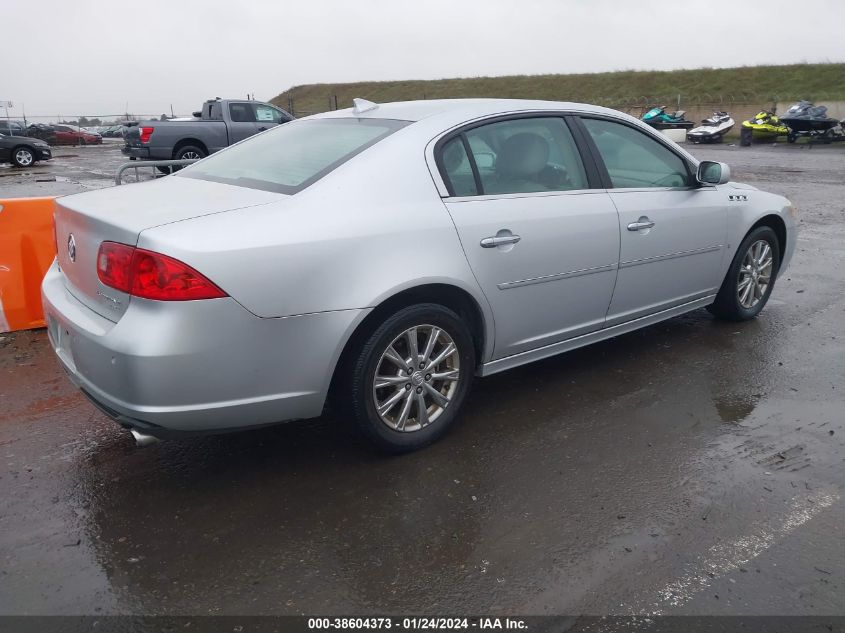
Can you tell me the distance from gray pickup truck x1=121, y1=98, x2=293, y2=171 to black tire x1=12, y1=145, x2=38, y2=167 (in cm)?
703

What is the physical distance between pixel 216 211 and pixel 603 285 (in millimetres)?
2219

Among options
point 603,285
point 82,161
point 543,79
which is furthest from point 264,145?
point 543,79

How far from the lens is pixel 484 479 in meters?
3.32

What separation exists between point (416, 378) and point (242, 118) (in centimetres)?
1501

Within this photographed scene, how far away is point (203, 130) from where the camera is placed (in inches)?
645

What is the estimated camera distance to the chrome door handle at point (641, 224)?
4258 mm

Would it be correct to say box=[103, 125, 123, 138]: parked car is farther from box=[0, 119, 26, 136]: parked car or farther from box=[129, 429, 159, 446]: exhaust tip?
box=[129, 429, 159, 446]: exhaust tip

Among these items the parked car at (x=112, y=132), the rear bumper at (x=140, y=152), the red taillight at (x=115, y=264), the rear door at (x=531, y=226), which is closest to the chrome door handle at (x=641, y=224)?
the rear door at (x=531, y=226)

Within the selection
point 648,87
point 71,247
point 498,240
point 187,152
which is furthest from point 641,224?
point 648,87

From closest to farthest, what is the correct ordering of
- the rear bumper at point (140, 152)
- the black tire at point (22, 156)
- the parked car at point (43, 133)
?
the rear bumper at point (140, 152) → the black tire at point (22, 156) → the parked car at point (43, 133)

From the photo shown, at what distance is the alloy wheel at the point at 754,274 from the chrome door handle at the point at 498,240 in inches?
94.9

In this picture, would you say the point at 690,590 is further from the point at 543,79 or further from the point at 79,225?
the point at 543,79

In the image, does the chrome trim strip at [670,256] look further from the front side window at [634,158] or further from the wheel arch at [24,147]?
the wheel arch at [24,147]

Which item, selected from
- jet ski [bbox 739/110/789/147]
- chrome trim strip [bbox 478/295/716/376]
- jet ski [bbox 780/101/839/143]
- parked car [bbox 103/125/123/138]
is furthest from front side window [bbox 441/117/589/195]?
parked car [bbox 103/125/123/138]
